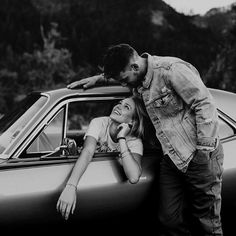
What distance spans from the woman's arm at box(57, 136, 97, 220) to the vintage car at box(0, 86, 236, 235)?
3.0 inches

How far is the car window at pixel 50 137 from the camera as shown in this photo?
3179 mm

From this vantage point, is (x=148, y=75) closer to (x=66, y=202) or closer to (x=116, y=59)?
(x=116, y=59)

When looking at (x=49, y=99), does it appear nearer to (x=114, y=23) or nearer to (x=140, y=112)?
(x=140, y=112)

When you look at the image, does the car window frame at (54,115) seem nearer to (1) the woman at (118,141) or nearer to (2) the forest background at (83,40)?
(1) the woman at (118,141)

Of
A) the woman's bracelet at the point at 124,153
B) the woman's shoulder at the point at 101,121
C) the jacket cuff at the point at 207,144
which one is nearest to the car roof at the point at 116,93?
the woman's shoulder at the point at 101,121

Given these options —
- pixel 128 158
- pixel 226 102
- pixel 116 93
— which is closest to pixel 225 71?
pixel 226 102

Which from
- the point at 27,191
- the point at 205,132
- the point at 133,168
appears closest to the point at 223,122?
the point at 205,132

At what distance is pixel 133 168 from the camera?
3.05 m

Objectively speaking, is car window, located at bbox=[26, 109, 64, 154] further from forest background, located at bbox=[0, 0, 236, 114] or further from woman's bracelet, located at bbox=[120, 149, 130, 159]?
forest background, located at bbox=[0, 0, 236, 114]

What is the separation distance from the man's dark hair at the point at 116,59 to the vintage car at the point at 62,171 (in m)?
0.48

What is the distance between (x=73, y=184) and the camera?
9.36 feet

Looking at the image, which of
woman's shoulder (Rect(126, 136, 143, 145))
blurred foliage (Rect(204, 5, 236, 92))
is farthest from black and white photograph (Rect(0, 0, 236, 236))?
blurred foliage (Rect(204, 5, 236, 92))

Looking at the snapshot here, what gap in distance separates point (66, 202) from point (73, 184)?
0.12m

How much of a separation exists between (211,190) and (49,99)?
1288 mm
